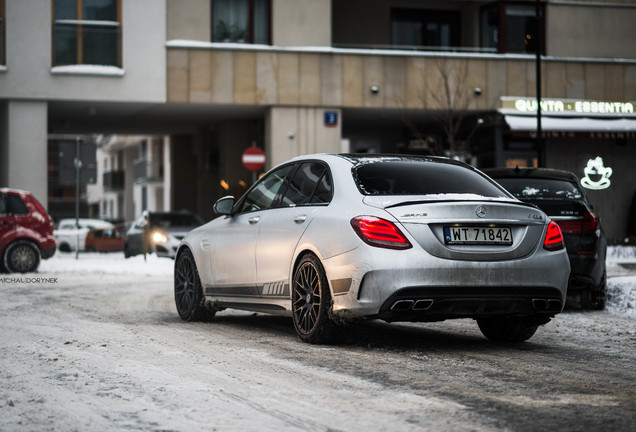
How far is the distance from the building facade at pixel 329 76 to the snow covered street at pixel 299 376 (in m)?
17.0

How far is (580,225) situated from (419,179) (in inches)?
139

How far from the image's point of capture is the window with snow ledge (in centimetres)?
2695

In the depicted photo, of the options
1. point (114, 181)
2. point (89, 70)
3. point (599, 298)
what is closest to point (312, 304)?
point (599, 298)

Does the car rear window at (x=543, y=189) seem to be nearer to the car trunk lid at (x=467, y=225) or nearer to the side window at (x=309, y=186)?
the side window at (x=309, y=186)

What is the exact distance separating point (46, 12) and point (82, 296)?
14482 millimetres

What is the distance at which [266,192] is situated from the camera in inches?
380

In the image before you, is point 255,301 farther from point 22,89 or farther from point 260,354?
point 22,89

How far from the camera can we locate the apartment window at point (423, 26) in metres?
31.8

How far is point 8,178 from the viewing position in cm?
2725

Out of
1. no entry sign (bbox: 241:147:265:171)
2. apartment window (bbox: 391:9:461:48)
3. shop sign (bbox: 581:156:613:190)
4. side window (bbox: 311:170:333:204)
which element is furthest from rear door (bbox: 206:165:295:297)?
shop sign (bbox: 581:156:613:190)

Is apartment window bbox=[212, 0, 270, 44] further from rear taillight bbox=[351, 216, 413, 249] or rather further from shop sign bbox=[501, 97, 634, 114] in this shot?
rear taillight bbox=[351, 216, 413, 249]

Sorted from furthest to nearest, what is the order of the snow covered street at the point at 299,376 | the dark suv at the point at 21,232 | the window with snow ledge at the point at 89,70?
1. the window with snow ledge at the point at 89,70
2. the dark suv at the point at 21,232
3. the snow covered street at the point at 299,376

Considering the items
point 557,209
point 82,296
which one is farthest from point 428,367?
point 82,296

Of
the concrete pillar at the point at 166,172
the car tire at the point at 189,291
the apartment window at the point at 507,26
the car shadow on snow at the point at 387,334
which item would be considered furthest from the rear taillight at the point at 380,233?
the concrete pillar at the point at 166,172
